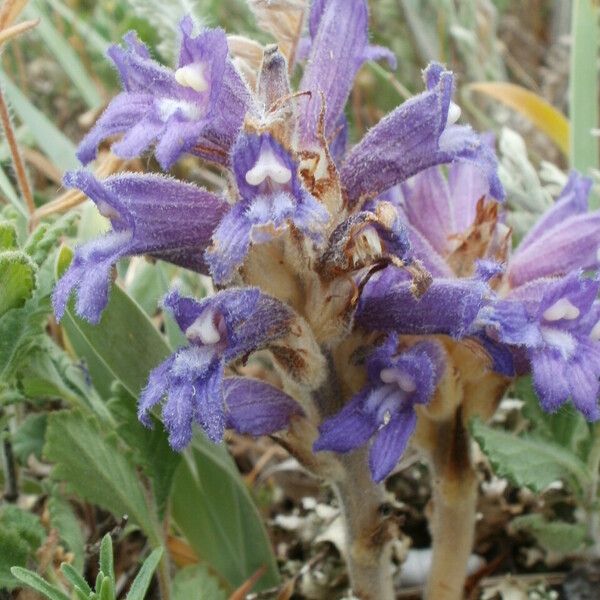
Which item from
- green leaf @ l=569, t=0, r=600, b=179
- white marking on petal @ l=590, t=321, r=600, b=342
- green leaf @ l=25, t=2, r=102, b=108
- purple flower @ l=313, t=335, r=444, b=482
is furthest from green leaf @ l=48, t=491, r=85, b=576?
green leaf @ l=25, t=2, r=102, b=108

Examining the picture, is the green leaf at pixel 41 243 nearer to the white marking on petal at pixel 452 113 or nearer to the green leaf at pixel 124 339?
the green leaf at pixel 124 339

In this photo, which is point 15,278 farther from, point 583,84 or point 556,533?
point 583,84

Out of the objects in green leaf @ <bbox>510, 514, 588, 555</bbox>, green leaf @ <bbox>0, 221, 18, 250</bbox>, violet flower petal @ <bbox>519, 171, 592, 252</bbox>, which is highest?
green leaf @ <bbox>0, 221, 18, 250</bbox>

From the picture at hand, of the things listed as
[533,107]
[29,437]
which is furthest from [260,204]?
A: [533,107]

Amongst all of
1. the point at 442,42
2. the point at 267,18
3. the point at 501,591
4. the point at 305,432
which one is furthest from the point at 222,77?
the point at 442,42

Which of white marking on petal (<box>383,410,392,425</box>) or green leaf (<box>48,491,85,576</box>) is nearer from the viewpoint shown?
white marking on petal (<box>383,410,392,425</box>)

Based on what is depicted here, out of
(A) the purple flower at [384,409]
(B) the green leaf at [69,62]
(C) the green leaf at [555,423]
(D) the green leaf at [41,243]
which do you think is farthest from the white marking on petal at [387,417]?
(B) the green leaf at [69,62]

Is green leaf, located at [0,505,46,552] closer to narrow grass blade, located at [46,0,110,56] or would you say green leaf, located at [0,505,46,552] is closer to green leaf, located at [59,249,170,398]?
green leaf, located at [59,249,170,398]
